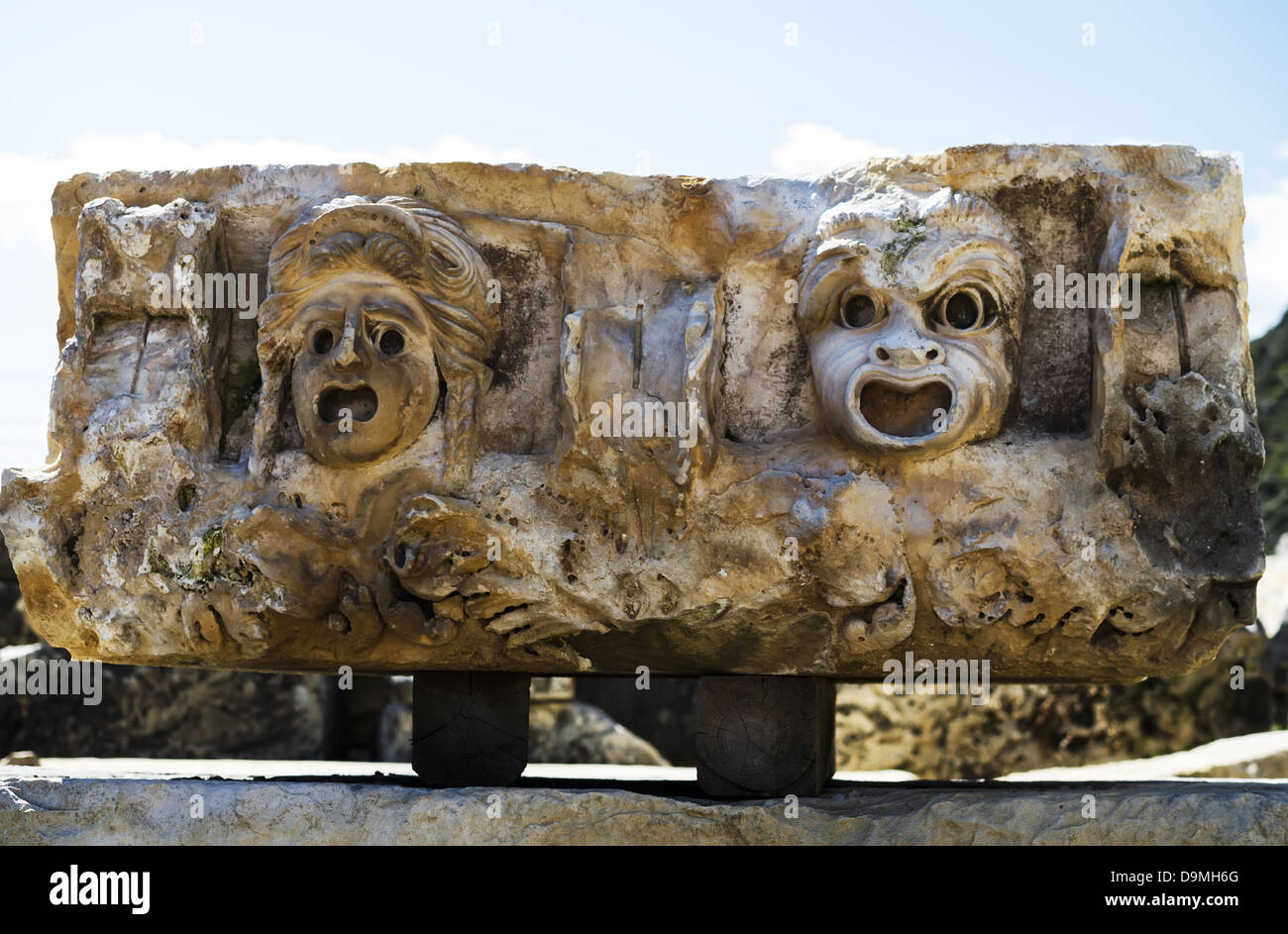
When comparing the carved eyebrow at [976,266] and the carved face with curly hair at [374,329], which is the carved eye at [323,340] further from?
the carved eyebrow at [976,266]

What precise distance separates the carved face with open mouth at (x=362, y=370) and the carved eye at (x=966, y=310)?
1.58 meters

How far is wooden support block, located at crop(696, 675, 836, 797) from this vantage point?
482cm

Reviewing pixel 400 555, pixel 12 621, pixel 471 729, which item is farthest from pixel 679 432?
pixel 12 621

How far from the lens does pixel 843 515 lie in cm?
452

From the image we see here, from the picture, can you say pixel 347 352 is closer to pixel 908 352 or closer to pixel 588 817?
pixel 588 817

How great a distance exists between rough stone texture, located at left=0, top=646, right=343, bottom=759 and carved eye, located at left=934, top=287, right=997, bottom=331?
5586 mm

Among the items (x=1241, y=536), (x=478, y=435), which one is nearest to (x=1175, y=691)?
(x=1241, y=536)

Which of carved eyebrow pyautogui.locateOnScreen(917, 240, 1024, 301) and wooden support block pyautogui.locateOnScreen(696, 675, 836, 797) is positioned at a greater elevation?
carved eyebrow pyautogui.locateOnScreen(917, 240, 1024, 301)

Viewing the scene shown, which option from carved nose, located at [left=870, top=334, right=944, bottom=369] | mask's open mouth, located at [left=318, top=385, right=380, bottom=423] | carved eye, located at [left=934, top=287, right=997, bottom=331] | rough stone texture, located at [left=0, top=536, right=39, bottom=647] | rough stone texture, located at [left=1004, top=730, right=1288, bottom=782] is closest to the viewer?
carved nose, located at [left=870, top=334, right=944, bottom=369]

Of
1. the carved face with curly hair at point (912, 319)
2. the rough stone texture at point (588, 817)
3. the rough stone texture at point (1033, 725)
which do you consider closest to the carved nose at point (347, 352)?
the rough stone texture at point (588, 817)

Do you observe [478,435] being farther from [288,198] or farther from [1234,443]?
[1234,443]

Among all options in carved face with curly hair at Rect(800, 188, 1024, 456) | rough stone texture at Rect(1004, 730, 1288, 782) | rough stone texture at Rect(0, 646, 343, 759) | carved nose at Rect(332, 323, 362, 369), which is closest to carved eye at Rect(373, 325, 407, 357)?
carved nose at Rect(332, 323, 362, 369)

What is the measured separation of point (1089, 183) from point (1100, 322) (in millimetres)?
451

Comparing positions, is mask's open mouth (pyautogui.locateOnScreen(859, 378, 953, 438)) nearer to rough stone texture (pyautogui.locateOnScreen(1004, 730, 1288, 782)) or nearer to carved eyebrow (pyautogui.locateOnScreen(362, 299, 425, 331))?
carved eyebrow (pyautogui.locateOnScreen(362, 299, 425, 331))
